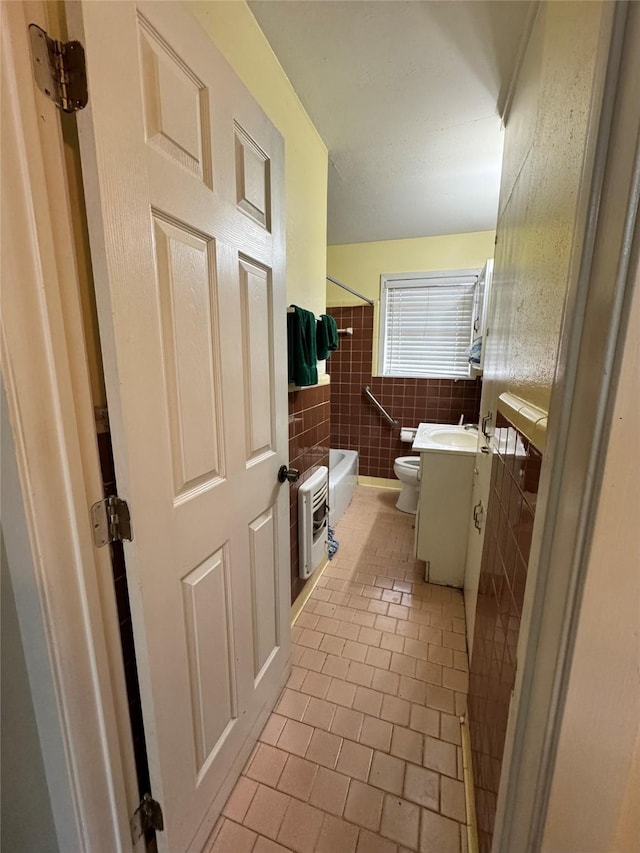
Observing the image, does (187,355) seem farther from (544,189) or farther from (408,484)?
(408,484)

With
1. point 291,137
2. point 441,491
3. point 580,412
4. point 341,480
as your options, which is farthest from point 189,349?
point 341,480

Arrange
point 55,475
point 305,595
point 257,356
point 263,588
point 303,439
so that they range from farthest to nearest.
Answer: point 305,595
point 303,439
point 263,588
point 257,356
point 55,475

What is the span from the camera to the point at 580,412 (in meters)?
0.42

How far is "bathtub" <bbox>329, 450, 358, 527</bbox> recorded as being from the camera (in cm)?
282

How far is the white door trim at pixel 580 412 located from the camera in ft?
1.17

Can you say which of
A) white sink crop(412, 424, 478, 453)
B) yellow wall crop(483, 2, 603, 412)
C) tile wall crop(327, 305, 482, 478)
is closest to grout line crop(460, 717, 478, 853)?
yellow wall crop(483, 2, 603, 412)

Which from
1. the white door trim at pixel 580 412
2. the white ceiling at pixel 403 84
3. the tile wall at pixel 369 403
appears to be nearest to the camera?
the white door trim at pixel 580 412

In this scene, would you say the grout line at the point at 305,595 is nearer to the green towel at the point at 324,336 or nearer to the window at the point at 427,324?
the green towel at the point at 324,336

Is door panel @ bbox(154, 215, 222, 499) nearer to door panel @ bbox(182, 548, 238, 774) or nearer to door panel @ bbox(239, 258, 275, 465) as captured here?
door panel @ bbox(239, 258, 275, 465)

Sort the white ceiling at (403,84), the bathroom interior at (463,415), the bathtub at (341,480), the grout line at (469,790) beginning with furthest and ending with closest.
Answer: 1. the bathtub at (341,480)
2. the white ceiling at (403,84)
3. the grout line at (469,790)
4. the bathroom interior at (463,415)

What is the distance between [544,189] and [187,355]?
2.92 feet

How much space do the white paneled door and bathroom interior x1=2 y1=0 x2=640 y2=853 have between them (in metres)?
0.08

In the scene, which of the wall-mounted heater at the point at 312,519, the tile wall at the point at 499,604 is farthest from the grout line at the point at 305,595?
the tile wall at the point at 499,604

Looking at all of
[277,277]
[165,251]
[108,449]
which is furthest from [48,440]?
[277,277]
